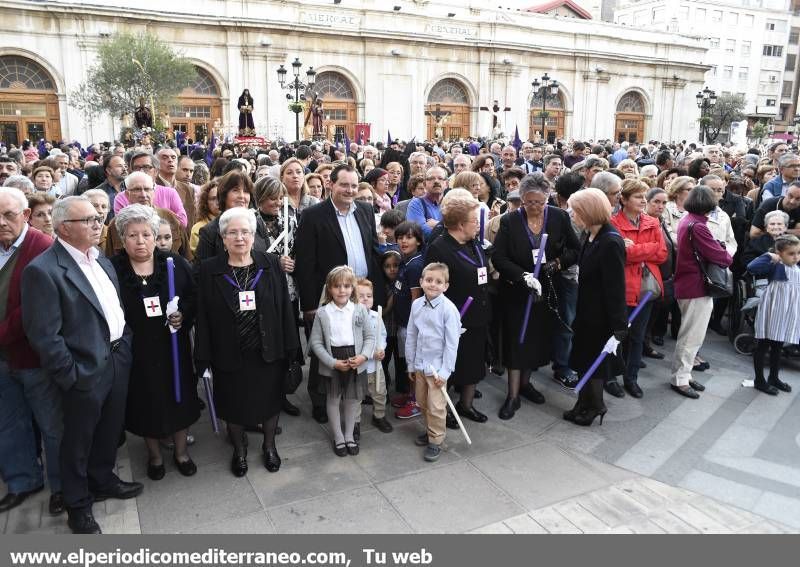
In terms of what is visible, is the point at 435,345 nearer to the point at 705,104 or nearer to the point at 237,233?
the point at 237,233


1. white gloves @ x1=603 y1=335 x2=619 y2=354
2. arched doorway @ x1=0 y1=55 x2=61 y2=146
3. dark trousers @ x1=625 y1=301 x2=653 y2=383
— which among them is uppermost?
arched doorway @ x1=0 y1=55 x2=61 y2=146

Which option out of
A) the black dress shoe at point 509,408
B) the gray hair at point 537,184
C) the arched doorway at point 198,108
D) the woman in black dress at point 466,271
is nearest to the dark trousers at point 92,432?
the woman in black dress at point 466,271

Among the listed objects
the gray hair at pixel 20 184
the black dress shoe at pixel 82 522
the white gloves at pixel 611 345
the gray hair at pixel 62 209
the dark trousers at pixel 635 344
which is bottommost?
the black dress shoe at pixel 82 522

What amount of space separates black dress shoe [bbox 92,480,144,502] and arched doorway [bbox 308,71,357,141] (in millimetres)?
30407

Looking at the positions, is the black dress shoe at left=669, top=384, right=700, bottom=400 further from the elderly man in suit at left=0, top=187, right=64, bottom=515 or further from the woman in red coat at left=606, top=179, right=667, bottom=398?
the elderly man in suit at left=0, top=187, right=64, bottom=515

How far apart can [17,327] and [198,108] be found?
29.8 m

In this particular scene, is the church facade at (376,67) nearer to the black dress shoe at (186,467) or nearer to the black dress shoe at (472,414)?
the black dress shoe at (472,414)

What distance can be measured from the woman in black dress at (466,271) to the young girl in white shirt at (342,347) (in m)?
0.75

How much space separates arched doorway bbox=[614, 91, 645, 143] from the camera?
43531 mm

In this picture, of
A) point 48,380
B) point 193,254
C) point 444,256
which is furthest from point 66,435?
point 444,256

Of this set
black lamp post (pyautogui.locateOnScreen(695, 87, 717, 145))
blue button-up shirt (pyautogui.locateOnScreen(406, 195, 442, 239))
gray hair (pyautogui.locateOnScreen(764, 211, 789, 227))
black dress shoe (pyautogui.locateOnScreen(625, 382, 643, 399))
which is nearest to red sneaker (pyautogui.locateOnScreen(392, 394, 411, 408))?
blue button-up shirt (pyautogui.locateOnScreen(406, 195, 442, 239))

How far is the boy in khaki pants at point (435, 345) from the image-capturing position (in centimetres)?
438

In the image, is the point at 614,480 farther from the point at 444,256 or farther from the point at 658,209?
the point at 658,209

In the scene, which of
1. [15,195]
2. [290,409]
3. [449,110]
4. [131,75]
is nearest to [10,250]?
[15,195]
